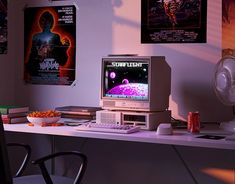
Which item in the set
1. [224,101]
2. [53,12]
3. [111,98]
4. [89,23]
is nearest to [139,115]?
[111,98]

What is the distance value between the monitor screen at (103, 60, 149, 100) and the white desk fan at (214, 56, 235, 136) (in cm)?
45

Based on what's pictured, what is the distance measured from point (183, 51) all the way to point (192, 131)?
709mm

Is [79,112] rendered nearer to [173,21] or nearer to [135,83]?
[135,83]

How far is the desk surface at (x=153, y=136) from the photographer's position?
2.55 metres

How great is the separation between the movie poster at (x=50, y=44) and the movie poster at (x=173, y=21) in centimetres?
64

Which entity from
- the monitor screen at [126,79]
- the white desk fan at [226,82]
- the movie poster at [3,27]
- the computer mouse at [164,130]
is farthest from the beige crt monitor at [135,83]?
the movie poster at [3,27]

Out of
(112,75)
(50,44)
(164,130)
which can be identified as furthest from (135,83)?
(50,44)

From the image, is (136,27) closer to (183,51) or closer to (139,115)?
(183,51)

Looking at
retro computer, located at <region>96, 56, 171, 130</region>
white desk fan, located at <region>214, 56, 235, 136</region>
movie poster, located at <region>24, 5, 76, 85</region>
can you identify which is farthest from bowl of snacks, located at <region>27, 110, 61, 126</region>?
white desk fan, located at <region>214, 56, 235, 136</region>

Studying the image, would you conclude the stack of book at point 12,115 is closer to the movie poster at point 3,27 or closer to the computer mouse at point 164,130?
Answer: the movie poster at point 3,27

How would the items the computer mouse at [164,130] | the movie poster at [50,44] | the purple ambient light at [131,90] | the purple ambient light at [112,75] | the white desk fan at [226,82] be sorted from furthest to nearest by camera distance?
the movie poster at [50,44]
the purple ambient light at [112,75]
the purple ambient light at [131,90]
the white desk fan at [226,82]
the computer mouse at [164,130]

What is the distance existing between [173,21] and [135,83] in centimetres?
59

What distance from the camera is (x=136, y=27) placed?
347 cm

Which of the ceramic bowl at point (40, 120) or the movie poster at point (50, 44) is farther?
the movie poster at point (50, 44)
